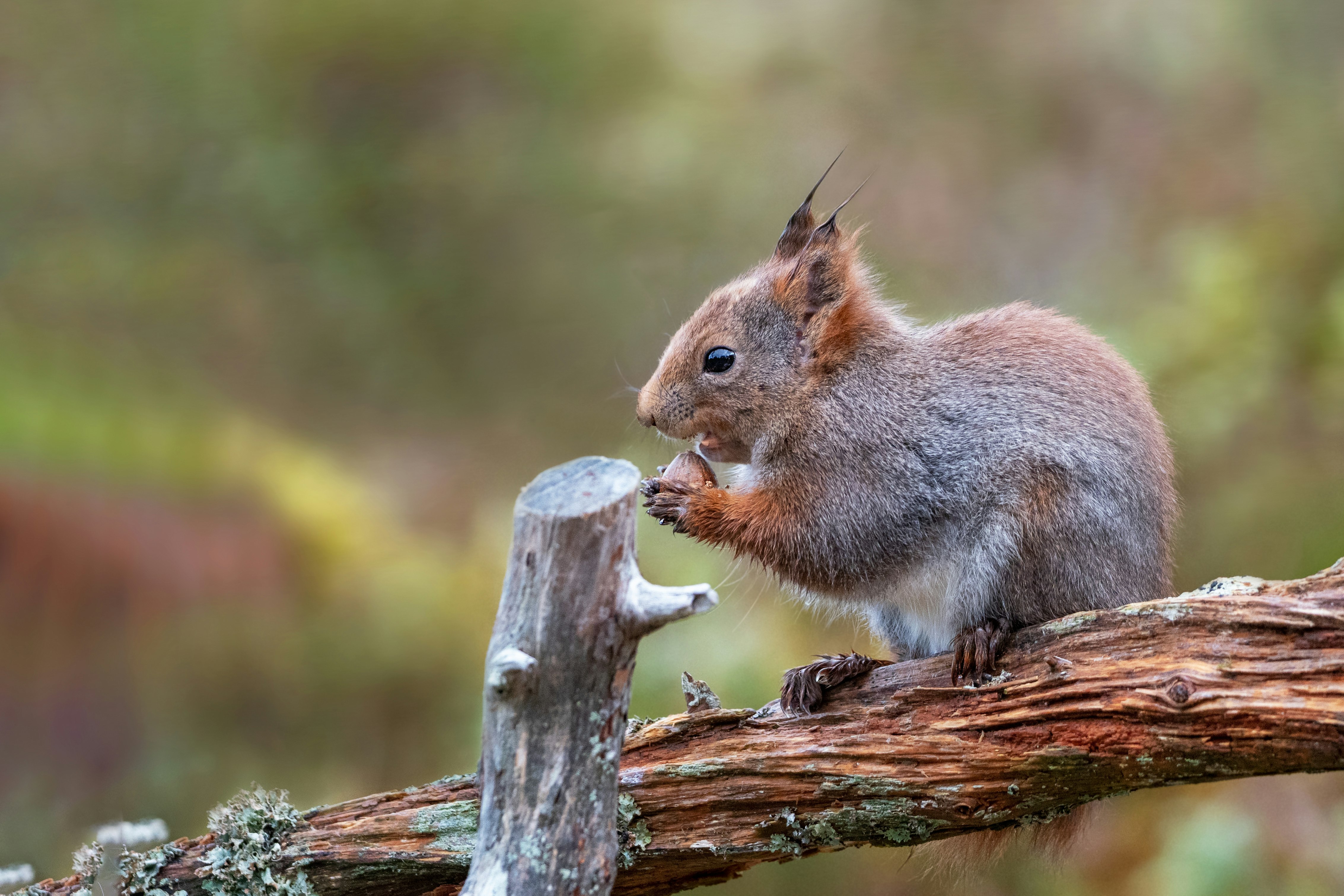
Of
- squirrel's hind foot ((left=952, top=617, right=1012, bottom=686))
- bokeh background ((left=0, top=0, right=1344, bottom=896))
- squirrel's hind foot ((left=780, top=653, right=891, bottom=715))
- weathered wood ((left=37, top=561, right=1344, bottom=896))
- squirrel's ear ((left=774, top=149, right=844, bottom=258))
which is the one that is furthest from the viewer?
bokeh background ((left=0, top=0, right=1344, bottom=896))

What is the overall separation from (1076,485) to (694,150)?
2.46m

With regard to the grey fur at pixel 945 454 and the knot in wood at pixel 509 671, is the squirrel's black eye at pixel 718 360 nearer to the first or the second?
the grey fur at pixel 945 454

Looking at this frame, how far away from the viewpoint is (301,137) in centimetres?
429

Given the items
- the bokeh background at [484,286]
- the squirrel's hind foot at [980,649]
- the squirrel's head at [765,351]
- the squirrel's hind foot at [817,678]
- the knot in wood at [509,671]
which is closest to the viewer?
the knot in wood at [509,671]

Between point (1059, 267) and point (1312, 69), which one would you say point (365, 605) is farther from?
point (1312, 69)

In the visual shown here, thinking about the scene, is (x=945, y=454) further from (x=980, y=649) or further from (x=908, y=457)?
(x=980, y=649)

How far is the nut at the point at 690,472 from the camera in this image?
271 cm

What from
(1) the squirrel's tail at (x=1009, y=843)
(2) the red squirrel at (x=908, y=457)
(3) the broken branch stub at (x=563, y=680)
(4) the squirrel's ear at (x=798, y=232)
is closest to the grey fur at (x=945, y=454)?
(2) the red squirrel at (x=908, y=457)

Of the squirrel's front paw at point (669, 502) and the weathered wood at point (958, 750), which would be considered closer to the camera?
the weathered wood at point (958, 750)

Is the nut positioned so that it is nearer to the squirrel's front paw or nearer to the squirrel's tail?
the squirrel's front paw

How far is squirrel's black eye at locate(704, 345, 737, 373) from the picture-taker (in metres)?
2.82

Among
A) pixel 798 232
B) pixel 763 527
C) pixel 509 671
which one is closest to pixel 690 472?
pixel 763 527

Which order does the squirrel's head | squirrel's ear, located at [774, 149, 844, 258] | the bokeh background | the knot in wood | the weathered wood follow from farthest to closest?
the bokeh background
squirrel's ear, located at [774, 149, 844, 258]
the squirrel's head
the weathered wood
the knot in wood

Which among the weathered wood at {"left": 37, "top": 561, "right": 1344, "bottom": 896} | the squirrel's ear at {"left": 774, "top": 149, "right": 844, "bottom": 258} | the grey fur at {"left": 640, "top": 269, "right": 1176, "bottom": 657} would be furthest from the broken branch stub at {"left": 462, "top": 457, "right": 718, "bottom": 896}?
the squirrel's ear at {"left": 774, "top": 149, "right": 844, "bottom": 258}
